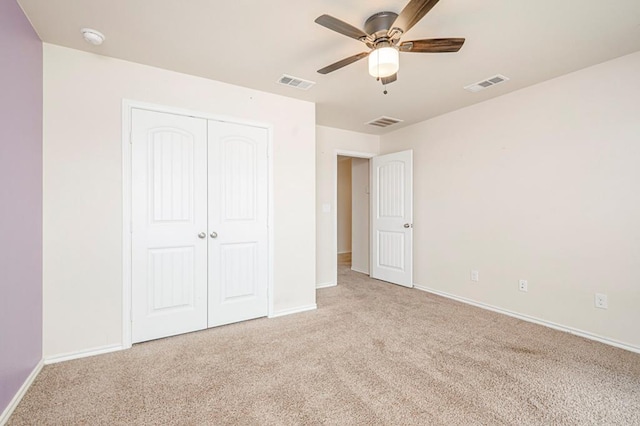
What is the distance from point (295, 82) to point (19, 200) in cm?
237

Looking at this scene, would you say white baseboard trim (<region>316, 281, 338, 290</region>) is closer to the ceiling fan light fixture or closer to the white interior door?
the white interior door

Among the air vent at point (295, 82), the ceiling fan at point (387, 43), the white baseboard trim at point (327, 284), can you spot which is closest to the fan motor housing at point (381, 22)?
the ceiling fan at point (387, 43)

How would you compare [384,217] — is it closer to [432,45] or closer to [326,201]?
[326,201]

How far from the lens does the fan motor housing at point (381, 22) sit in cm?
182

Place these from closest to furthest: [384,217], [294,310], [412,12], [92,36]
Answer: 1. [412,12]
2. [92,36]
3. [294,310]
4. [384,217]

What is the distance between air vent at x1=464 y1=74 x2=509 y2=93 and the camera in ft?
9.14

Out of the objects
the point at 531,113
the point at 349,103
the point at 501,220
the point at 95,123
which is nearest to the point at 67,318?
the point at 95,123

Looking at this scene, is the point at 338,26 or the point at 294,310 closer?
the point at 338,26

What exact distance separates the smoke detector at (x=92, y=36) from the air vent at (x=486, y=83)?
3339 millimetres

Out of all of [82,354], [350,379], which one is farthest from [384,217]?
[82,354]

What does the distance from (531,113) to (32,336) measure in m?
4.82

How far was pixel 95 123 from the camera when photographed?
92.0 inches

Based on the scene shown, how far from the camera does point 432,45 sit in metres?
1.82

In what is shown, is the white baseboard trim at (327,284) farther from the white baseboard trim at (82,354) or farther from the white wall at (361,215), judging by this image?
the white baseboard trim at (82,354)
